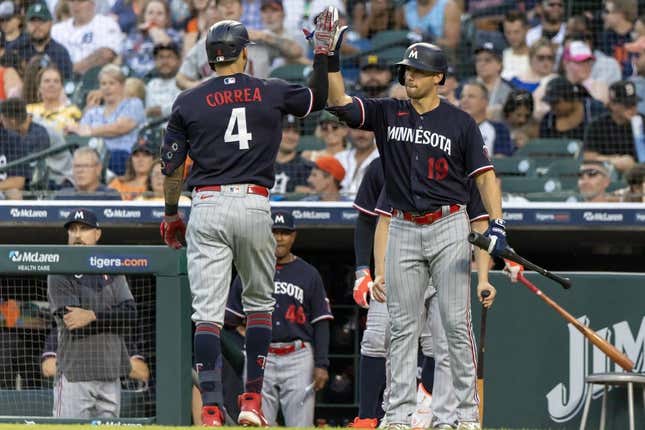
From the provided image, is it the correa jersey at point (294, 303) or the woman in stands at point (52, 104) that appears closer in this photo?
the correa jersey at point (294, 303)

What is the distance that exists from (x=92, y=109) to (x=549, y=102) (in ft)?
12.4

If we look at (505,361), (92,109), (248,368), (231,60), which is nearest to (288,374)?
(505,361)

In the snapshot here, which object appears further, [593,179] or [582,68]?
[582,68]

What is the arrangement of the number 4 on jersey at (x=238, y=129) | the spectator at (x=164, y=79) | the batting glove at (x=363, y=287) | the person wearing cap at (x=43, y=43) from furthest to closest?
1. the person wearing cap at (x=43, y=43)
2. the spectator at (x=164, y=79)
3. the batting glove at (x=363, y=287)
4. the number 4 on jersey at (x=238, y=129)

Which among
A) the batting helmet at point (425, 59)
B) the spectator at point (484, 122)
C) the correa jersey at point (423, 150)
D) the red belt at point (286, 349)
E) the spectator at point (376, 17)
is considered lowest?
the red belt at point (286, 349)

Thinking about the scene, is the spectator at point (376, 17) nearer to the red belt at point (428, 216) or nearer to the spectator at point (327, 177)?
the spectator at point (327, 177)

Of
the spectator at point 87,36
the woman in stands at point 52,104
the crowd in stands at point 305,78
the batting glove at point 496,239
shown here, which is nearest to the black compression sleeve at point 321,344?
the crowd in stands at point 305,78

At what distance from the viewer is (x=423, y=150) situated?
17.7 feet

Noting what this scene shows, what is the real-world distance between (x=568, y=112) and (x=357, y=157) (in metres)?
1.85

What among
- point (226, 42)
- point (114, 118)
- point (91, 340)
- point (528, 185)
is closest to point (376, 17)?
point (114, 118)

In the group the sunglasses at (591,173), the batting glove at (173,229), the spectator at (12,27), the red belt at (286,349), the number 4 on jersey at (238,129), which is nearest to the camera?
the number 4 on jersey at (238,129)

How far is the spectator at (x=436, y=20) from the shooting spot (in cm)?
1102

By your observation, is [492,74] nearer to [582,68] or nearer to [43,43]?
[582,68]

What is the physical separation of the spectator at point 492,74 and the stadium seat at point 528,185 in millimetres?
1027
